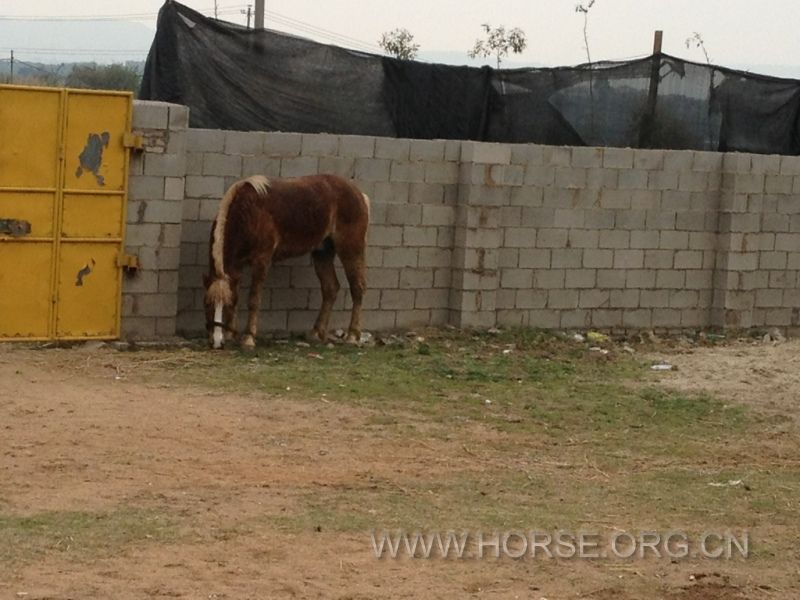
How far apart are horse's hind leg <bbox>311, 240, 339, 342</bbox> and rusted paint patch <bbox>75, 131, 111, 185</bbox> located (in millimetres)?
2190

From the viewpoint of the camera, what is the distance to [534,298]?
15078mm

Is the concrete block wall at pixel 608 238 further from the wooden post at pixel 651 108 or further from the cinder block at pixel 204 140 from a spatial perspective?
the cinder block at pixel 204 140

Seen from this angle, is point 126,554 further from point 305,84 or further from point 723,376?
point 305,84

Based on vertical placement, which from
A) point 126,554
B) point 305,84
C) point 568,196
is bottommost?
point 126,554

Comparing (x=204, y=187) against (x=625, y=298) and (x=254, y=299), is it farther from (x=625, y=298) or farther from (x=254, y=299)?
(x=625, y=298)

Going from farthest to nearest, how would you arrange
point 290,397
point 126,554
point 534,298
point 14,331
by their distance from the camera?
point 534,298
point 14,331
point 290,397
point 126,554

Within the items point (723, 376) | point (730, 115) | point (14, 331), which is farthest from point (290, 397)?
point (730, 115)

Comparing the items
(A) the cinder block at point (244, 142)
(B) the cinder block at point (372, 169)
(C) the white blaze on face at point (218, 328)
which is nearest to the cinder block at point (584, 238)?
(B) the cinder block at point (372, 169)

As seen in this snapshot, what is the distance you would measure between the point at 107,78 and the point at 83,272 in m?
14.8

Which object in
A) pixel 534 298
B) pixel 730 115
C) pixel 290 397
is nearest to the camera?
pixel 290 397

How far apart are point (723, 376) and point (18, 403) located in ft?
20.1

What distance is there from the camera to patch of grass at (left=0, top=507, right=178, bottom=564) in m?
6.86

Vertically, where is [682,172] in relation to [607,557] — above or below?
above

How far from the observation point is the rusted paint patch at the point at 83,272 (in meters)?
12.6
